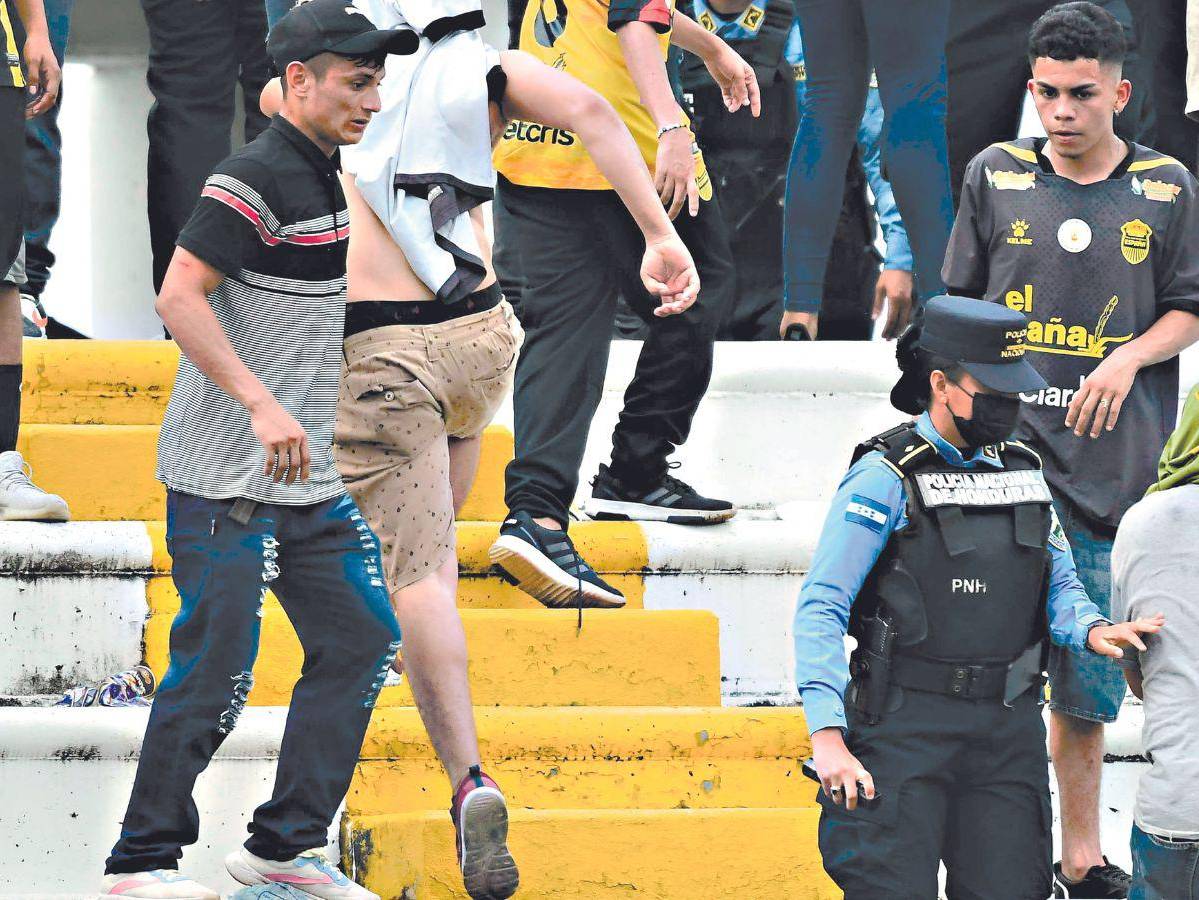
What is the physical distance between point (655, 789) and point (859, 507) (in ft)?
3.73

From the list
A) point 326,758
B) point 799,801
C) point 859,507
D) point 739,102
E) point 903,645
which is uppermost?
point 739,102

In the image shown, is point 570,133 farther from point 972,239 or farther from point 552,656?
point 552,656

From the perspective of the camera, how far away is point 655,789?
422 cm

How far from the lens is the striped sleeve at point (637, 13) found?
453cm

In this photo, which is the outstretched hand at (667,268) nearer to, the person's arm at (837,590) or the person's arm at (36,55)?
the person's arm at (837,590)

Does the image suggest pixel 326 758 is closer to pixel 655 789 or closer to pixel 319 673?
pixel 319 673

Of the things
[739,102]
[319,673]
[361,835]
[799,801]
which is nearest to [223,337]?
[319,673]

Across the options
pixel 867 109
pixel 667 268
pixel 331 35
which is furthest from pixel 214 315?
pixel 867 109

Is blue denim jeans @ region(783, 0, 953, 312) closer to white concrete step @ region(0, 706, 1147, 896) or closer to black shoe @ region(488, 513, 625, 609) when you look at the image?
black shoe @ region(488, 513, 625, 609)

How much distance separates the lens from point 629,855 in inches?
158

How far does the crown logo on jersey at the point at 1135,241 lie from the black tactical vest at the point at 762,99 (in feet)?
7.47

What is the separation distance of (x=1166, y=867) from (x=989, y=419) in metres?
0.84

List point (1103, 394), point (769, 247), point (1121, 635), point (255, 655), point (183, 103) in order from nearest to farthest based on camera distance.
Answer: point (1121, 635)
point (255, 655)
point (1103, 394)
point (183, 103)
point (769, 247)

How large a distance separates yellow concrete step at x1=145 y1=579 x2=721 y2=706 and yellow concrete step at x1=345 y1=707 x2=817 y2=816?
0.74 feet
